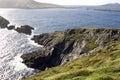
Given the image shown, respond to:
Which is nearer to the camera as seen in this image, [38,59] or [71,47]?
[38,59]

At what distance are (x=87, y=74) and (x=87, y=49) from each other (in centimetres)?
9236

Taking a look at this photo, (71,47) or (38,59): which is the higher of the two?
(71,47)

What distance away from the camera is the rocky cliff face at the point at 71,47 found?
448ft

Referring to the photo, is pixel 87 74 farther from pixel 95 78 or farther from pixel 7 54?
pixel 7 54

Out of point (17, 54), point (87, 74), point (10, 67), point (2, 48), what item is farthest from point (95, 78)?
point (2, 48)

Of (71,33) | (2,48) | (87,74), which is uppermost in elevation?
(87,74)

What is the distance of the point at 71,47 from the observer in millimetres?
148125

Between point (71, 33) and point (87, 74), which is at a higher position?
point (87, 74)

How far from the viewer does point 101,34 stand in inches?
5871

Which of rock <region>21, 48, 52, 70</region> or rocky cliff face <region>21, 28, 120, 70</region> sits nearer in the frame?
rock <region>21, 48, 52, 70</region>

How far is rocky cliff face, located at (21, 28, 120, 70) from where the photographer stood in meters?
137

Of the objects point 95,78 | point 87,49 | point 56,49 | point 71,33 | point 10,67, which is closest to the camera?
point 95,78

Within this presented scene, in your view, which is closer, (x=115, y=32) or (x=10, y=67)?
(x=10, y=67)

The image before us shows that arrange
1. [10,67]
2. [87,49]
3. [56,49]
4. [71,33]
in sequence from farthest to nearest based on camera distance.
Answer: [71,33]
[56,49]
[87,49]
[10,67]
